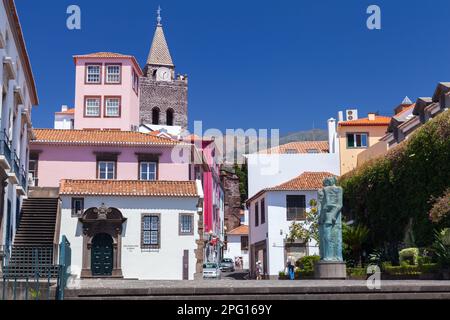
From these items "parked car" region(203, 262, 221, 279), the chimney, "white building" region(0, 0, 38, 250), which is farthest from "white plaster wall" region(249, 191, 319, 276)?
"white building" region(0, 0, 38, 250)

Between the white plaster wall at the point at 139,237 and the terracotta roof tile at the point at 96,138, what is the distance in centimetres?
494

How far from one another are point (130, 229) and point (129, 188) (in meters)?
2.01

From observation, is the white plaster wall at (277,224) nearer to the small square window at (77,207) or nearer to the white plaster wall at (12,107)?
the small square window at (77,207)

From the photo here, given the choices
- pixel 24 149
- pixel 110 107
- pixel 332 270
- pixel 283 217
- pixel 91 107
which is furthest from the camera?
pixel 110 107

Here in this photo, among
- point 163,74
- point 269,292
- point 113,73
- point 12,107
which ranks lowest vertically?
point 269,292

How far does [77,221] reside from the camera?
30531mm

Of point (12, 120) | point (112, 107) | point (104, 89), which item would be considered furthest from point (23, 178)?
point (112, 107)

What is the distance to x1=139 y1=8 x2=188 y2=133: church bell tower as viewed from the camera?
77000 millimetres

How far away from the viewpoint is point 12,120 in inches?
989

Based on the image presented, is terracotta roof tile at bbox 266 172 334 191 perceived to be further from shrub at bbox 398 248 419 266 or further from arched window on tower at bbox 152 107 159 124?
arched window on tower at bbox 152 107 159 124

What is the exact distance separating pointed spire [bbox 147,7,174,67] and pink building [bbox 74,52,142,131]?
32087 mm

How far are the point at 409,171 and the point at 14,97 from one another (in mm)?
14947

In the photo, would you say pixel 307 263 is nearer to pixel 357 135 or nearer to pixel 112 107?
pixel 357 135
